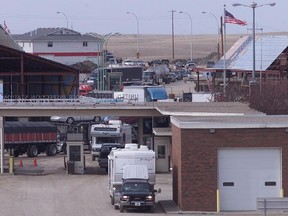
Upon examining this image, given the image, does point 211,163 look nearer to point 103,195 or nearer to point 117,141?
point 103,195

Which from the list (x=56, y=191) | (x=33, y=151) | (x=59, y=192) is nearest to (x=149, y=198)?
(x=59, y=192)

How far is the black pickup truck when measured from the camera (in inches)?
1521

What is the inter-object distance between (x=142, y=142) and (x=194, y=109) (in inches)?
521

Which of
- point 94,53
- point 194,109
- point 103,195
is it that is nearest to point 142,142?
point 194,109

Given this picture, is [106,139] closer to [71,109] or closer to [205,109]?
[71,109]

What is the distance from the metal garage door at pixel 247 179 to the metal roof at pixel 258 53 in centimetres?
5074

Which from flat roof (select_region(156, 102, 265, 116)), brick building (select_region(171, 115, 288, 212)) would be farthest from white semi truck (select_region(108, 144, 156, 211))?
flat roof (select_region(156, 102, 265, 116))

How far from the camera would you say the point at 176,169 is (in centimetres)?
4116

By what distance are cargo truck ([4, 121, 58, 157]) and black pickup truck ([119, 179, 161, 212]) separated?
29.9 metres

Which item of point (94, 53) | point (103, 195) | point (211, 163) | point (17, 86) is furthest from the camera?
point (94, 53)

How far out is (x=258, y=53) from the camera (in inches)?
3821

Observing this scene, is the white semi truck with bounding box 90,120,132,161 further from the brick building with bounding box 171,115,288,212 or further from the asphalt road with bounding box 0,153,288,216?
the brick building with bounding box 171,115,288,212

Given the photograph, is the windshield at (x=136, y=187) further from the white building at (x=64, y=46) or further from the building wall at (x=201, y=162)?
the white building at (x=64, y=46)

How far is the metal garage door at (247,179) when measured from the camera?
128ft
